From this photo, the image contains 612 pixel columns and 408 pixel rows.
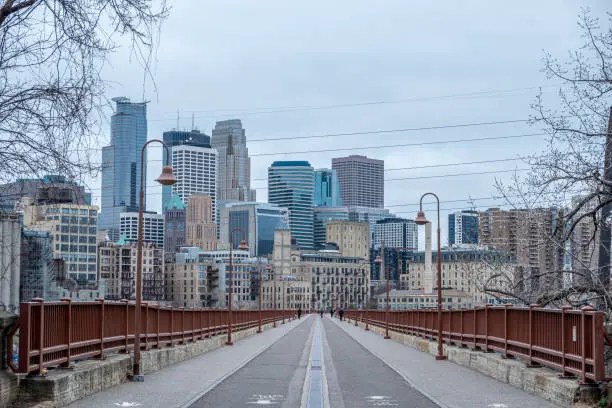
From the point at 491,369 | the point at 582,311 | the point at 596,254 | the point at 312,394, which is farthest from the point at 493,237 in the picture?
the point at 582,311

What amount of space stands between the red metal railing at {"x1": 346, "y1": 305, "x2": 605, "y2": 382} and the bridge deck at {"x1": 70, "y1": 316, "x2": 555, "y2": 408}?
2.93 ft

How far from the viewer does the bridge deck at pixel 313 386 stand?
17875mm

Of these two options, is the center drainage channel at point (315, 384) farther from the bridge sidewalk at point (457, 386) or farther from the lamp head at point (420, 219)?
the lamp head at point (420, 219)

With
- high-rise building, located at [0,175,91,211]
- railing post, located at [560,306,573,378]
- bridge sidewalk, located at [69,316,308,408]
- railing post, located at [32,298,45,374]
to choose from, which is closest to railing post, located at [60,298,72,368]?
bridge sidewalk, located at [69,316,308,408]

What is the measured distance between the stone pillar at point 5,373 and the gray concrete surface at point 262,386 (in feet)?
11.0

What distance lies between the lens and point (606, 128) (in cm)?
2223

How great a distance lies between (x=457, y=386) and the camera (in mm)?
21531

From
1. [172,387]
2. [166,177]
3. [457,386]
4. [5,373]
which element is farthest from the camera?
[166,177]

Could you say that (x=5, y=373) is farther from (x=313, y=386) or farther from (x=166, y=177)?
(x=166, y=177)

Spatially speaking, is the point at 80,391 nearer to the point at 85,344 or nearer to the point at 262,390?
the point at 85,344

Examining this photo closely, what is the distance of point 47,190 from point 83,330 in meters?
7.26

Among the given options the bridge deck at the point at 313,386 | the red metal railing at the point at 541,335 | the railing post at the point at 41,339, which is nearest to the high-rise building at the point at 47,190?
the railing post at the point at 41,339

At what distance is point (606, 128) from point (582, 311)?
754 cm

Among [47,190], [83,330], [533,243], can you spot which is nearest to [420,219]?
[533,243]
